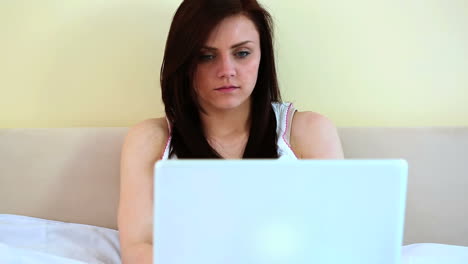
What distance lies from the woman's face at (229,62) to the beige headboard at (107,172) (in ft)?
1.11

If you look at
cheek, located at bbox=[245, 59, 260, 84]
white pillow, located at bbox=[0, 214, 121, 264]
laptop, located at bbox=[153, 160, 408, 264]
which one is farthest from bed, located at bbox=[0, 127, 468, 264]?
laptop, located at bbox=[153, 160, 408, 264]

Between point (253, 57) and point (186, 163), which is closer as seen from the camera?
point (186, 163)

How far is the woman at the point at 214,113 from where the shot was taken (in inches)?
39.1

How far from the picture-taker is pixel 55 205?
4.08ft

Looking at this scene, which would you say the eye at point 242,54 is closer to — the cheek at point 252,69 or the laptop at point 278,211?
the cheek at point 252,69

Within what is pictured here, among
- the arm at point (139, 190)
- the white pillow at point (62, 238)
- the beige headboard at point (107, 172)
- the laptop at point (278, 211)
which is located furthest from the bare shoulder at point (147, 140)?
the laptop at point (278, 211)

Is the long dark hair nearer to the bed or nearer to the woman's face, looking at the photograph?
the woman's face

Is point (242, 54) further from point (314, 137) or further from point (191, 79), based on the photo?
point (314, 137)

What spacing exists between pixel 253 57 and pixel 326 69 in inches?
13.6

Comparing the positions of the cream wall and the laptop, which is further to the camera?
the cream wall

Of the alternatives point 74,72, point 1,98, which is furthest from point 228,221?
point 1,98

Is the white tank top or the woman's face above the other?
the woman's face

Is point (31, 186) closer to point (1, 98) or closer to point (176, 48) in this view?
point (1, 98)

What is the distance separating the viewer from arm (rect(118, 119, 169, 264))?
3.06ft
